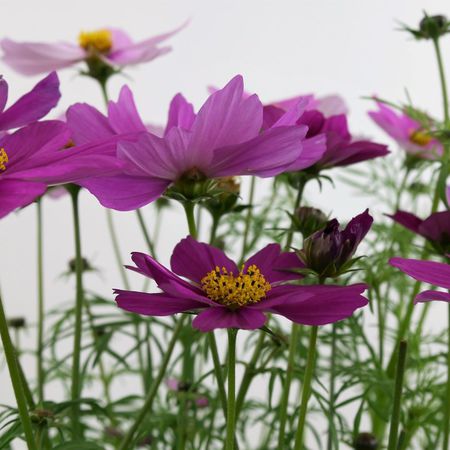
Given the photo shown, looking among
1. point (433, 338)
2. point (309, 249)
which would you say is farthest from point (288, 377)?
point (433, 338)

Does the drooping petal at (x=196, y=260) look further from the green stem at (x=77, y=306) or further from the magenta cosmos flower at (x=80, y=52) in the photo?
the magenta cosmos flower at (x=80, y=52)

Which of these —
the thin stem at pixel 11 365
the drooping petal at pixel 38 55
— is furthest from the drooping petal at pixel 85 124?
the drooping petal at pixel 38 55

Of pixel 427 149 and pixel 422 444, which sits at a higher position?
pixel 427 149

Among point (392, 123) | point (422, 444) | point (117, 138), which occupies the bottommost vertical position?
point (422, 444)

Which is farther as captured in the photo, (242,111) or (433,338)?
(433,338)

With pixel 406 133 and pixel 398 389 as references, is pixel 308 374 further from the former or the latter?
pixel 406 133

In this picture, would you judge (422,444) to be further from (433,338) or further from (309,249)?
(309,249)
